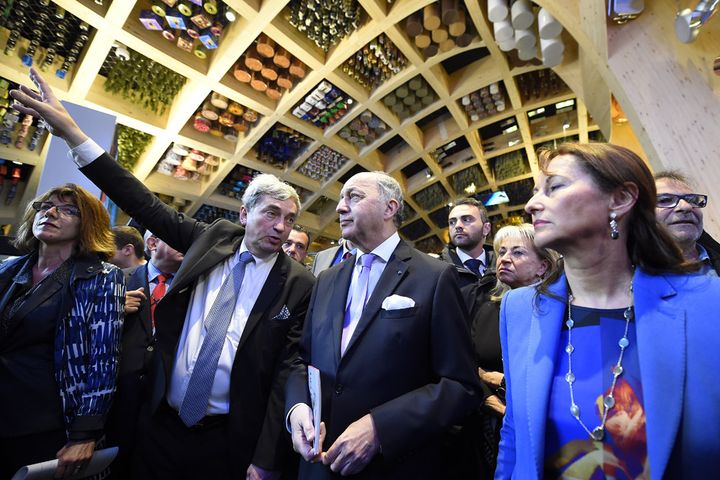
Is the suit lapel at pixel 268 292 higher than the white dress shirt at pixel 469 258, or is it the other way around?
the white dress shirt at pixel 469 258

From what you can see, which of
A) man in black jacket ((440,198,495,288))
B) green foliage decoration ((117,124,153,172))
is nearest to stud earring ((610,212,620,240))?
man in black jacket ((440,198,495,288))

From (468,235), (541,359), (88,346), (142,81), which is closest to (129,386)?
(88,346)

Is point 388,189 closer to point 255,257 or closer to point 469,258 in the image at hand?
point 255,257

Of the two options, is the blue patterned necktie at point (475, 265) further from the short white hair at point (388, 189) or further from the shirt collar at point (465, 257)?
the short white hair at point (388, 189)

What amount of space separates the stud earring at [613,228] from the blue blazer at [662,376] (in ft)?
0.42

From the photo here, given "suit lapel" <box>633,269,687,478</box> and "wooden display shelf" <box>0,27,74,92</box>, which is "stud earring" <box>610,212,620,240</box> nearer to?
"suit lapel" <box>633,269,687,478</box>

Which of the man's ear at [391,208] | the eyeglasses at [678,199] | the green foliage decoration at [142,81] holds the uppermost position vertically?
the green foliage decoration at [142,81]

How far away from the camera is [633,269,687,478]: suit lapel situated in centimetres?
82

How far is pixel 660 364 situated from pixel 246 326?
1667mm

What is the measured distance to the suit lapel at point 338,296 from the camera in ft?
5.09

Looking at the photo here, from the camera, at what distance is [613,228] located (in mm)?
1064

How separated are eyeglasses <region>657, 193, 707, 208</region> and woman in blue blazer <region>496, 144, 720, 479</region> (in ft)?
3.90

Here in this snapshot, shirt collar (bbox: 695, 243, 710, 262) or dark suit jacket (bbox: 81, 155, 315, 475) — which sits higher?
shirt collar (bbox: 695, 243, 710, 262)

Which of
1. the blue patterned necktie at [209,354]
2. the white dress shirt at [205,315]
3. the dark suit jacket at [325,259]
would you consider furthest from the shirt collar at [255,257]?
the dark suit jacket at [325,259]
